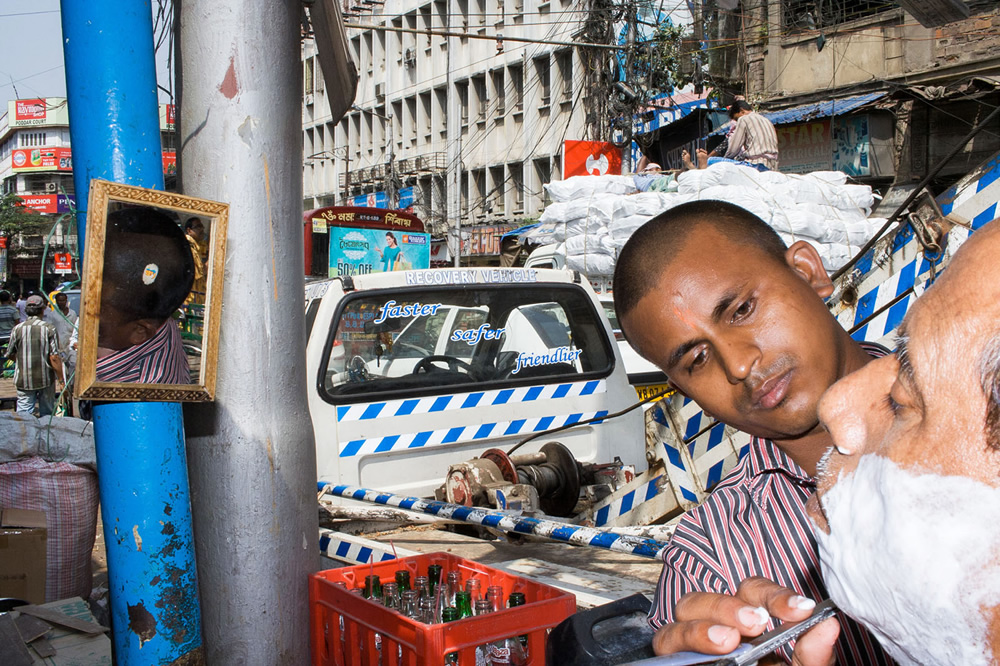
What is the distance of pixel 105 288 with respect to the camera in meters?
2.06

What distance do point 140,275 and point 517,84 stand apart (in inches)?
1444

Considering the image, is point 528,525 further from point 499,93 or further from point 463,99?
point 463,99

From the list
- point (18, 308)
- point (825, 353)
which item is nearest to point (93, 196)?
point (825, 353)

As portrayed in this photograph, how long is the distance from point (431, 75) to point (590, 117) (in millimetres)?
19560

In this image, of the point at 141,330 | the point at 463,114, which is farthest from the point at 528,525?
the point at 463,114

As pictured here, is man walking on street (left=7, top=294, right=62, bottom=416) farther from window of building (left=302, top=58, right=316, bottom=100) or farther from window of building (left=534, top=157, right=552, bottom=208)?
window of building (left=302, top=58, right=316, bottom=100)

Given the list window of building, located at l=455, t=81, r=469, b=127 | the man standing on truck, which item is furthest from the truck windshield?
window of building, located at l=455, t=81, r=469, b=127

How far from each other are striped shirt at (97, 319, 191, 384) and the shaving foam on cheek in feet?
5.96

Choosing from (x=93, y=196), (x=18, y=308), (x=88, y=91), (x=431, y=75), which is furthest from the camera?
(x=431, y=75)

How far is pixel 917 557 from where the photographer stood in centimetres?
63

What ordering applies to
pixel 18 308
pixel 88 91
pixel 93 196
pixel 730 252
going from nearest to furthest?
pixel 730 252, pixel 93 196, pixel 88 91, pixel 18 308

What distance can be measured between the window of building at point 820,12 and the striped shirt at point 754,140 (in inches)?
334

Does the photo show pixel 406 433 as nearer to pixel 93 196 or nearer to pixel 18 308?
pixel 93 196

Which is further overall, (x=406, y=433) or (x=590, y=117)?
(x=590, y=117)
